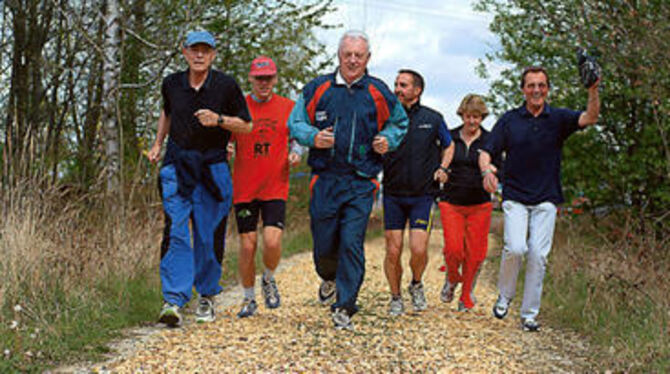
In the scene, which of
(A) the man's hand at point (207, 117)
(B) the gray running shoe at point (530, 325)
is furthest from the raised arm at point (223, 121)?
(B) the gray running shoe at point (530, 325)

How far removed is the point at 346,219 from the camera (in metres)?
6.88

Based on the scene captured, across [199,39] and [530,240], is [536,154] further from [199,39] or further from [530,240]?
[199,39]

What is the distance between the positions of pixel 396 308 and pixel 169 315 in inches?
93.4

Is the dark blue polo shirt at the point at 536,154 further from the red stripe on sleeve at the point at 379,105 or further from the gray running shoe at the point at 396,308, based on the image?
the gray running shoe at the point at 396,308

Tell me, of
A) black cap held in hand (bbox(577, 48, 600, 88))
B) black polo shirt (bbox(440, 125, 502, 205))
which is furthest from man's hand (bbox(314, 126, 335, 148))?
black polo shirt (bbox(440, 125, 502, 205))

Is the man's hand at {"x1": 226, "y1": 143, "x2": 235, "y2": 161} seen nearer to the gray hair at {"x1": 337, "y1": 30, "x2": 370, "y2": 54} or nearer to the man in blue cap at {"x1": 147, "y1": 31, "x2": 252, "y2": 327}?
the man in blue cap at {"x1": 147, "y1": 31, "x2": 252, "y2": 327}

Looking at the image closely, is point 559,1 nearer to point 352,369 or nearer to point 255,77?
point 255,77

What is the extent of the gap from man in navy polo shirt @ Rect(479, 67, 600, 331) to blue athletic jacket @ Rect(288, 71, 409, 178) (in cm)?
121

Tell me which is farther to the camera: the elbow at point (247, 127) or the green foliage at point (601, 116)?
the green foliage at point (601, 116)

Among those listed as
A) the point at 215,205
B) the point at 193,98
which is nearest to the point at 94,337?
the point at 215,205

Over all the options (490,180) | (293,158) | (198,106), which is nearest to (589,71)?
(490,180)

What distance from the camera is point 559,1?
487 inches

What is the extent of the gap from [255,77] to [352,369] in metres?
3.20

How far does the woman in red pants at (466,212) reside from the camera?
860cm
